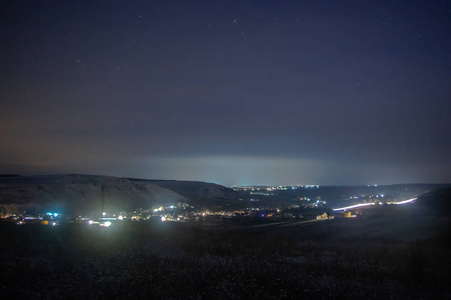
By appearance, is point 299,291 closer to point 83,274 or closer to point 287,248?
point 83,274

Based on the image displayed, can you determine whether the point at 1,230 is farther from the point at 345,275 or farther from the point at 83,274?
the point at 345,275

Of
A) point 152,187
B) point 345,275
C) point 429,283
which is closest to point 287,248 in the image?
point 345,275

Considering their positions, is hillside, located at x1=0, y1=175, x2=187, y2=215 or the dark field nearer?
the dark field

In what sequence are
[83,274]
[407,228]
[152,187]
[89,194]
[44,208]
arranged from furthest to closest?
1. [152,187]
2. [89,194]
3. [44,208]
4. [407,228]
5. [83,274]

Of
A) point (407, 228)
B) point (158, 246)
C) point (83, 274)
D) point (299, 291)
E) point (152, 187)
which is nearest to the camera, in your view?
point (299, 291)

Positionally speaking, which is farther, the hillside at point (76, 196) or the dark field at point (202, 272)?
the hillside at point (76, 196)

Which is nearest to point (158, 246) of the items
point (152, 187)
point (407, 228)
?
point (407, 228)

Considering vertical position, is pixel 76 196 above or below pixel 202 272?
below

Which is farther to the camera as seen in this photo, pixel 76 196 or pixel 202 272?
pixel 76 196

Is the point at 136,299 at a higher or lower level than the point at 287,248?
higher

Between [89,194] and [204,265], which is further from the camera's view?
[89,194]
